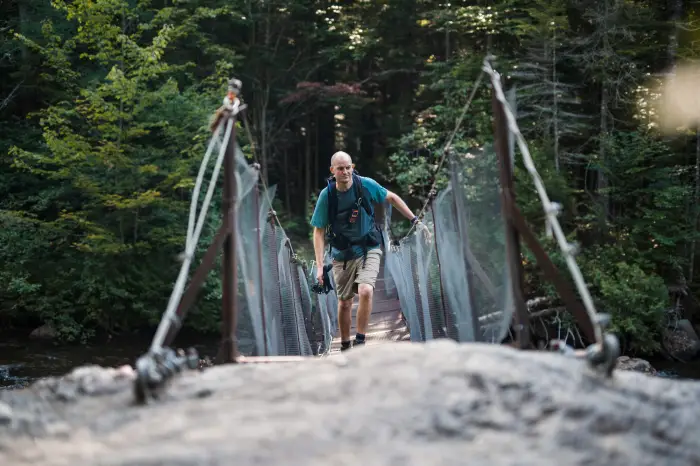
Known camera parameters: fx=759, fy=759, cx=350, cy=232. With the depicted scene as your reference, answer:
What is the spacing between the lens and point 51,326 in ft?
31.7

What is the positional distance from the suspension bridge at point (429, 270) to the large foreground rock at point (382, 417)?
162 mm

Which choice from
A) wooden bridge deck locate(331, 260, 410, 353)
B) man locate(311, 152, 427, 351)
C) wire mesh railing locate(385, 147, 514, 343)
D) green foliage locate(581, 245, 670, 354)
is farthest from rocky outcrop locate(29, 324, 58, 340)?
man locate(311, 152, 427, 351)

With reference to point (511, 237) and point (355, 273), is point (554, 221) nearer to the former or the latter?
point (511, 237)

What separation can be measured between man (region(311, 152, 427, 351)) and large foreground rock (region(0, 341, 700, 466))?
183 centimetres

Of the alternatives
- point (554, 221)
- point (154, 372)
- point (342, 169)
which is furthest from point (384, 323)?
point (154, 372)

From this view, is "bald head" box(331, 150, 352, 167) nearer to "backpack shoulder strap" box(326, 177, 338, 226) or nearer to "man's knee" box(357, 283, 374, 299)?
"backpack shoulder strap" box(326, 177, 338, 226)

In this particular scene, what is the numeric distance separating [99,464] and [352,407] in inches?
22.0

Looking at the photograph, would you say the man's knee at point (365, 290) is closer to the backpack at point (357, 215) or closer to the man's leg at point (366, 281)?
the man's leg at point (366, 281)

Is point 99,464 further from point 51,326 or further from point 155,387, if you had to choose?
point 51,326

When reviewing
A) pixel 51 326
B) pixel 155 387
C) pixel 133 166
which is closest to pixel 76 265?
pixel 51 326

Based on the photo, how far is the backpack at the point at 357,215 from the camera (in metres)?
3.87

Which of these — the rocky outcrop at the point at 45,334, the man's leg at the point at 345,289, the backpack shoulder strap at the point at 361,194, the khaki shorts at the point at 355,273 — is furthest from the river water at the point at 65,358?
the backpack shoulder strap at the point at 361,194

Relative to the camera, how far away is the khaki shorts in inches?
154

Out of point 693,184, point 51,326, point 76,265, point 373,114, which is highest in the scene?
point 373,114
